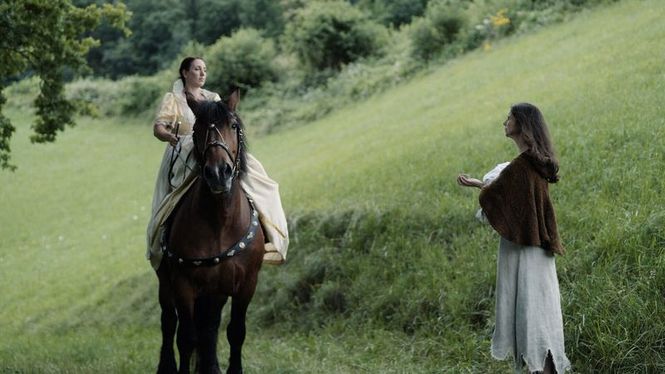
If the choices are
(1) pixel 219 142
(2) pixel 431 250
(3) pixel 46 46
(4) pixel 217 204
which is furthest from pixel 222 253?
(3) pixel 46 46

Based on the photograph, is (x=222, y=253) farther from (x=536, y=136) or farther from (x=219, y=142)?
(x=536, y=136)

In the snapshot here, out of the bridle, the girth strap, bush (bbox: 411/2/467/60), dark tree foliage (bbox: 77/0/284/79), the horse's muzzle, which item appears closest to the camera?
the horse's muzzle

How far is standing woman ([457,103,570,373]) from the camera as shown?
5.39 m

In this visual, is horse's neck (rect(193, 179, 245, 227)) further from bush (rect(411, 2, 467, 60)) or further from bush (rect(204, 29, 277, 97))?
bush (rect(204, 29, 277, 97))

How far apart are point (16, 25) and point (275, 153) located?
1590 centimetres

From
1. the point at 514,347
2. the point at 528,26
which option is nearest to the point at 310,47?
the point at 528,26

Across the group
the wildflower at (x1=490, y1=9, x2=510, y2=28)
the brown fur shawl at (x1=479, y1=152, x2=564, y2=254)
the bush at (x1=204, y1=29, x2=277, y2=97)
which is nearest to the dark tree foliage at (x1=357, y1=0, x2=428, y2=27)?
the bush at (x1=204, y1=29, x2=277, y2=97)

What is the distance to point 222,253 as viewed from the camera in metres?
6.29

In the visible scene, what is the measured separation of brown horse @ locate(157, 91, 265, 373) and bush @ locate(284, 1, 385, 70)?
28652 millimetres

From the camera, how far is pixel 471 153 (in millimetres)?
12344

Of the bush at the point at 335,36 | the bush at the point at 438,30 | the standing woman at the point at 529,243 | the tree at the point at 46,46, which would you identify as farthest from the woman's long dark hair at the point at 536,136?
the bush at the point at 335,36

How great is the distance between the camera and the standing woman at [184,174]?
668cm

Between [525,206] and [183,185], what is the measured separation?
282cm

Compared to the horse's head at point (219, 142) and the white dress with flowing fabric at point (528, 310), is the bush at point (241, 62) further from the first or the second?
the white dress with flowing fabric at point (528, 310)
